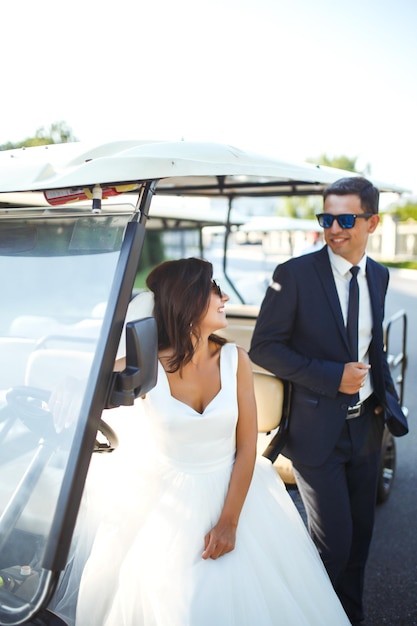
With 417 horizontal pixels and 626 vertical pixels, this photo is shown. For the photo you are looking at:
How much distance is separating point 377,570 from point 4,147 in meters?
2.96

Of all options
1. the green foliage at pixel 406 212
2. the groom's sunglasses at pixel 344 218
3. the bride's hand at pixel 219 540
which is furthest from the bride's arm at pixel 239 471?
the green foliage at pixel 406 212

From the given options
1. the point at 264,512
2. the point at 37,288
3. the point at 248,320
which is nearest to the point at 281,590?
the point at 264,512

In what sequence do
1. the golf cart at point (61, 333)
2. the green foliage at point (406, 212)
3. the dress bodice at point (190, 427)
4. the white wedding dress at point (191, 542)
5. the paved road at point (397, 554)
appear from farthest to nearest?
the green foliage at point (406, 212), the paved road at point (397, 554), the dress bodice at point (190, 427), the white wedding dress at point (191, 542), the golf cart at point (61, 333)

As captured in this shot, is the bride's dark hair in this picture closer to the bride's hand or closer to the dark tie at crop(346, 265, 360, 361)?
the bride's hand

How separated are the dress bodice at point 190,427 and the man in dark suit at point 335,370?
473 millimetres

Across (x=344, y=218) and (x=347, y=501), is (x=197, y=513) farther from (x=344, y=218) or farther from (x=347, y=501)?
(x=344, y=218)

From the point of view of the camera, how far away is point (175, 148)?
1.58 meters

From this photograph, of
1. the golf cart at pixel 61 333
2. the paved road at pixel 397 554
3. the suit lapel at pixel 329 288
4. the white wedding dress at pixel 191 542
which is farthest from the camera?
the paved road at pixel 397 554

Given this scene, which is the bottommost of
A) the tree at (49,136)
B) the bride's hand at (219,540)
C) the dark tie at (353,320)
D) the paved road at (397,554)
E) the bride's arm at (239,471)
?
the paved road at (397,554)

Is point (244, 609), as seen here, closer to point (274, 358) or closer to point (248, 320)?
point (274, 358)

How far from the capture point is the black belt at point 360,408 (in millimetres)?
2318

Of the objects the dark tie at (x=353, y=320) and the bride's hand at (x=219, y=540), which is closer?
the bride's hand at (x=219, y=540)

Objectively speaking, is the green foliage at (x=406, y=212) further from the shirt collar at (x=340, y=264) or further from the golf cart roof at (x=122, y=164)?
the golf cart roof at (x=122, y=164)

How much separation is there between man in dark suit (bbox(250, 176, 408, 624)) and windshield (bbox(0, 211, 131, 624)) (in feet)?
3.42
